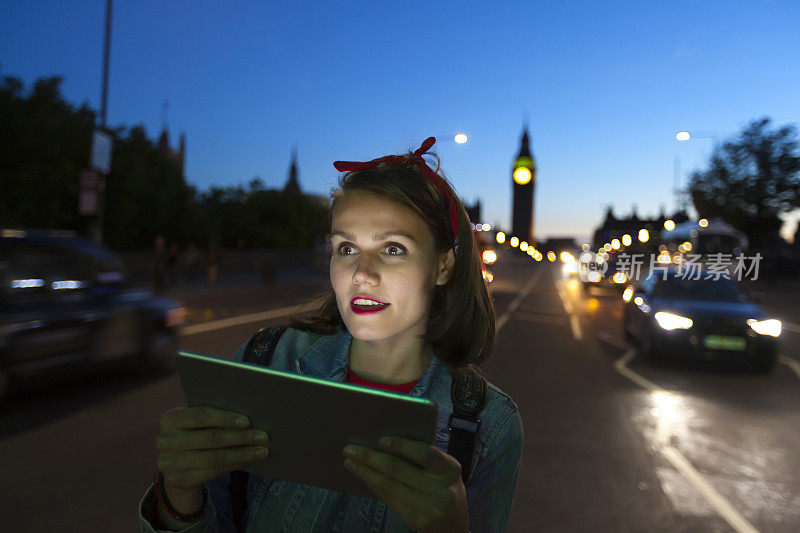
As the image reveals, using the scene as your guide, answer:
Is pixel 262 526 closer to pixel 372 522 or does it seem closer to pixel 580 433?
pixel 372 522

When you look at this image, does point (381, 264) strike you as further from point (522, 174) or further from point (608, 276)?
point (608, 276)

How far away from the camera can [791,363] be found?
32.7 ft

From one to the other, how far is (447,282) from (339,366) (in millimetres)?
426

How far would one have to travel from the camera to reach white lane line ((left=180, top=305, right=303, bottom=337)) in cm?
1139

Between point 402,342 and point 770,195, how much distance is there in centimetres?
6129

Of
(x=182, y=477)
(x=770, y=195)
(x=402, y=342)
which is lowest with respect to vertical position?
(x=182, y=477)

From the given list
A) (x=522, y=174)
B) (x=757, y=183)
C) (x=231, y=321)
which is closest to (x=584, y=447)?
A: (x=522, y=174)

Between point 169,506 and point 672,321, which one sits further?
Result: point 672,321

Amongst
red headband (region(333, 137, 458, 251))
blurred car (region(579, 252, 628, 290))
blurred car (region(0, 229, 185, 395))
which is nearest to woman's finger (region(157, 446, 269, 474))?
red headband (region(333, 137, 458, 251))

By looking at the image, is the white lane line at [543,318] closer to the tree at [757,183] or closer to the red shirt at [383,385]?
the red shirt at [383,385]

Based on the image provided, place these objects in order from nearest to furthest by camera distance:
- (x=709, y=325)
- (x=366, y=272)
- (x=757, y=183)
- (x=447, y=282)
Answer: (x=366, y=272) → (x=447, y=282) → (x=709, y=325) → (x=757, y=183)

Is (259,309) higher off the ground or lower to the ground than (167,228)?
lower

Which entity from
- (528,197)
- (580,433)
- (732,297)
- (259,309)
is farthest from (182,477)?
(528,197)

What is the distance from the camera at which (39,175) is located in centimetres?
2227
